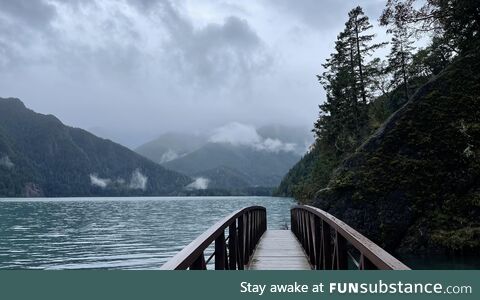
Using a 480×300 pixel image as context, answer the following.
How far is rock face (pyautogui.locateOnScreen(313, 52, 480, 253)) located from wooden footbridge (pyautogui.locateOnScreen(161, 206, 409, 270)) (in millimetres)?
2175

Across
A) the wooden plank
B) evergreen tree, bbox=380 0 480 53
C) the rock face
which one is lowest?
the wooden plank

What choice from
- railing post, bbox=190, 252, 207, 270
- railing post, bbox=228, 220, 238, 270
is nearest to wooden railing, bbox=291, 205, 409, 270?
railing post, bbox=190, 252, 207, 270

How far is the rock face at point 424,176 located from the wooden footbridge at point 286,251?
2175mm

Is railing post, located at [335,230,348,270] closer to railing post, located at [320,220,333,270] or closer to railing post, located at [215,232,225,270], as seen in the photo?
railing post, located at [215,232,225,270]

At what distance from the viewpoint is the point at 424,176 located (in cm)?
1756

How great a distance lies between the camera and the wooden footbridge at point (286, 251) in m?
3.98

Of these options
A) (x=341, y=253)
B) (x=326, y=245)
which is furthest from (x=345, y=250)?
(x=326, y=245)

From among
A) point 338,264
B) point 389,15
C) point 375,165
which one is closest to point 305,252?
point 375,165

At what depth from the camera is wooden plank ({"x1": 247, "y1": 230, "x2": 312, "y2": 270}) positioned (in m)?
11.5

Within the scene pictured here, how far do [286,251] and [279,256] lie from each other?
126 centimetres

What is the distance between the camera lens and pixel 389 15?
24.7 m

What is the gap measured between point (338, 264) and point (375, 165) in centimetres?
1337

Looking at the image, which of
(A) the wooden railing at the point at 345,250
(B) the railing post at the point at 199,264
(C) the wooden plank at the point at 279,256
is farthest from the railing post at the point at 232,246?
(B) the railing post at the point at 199,264
